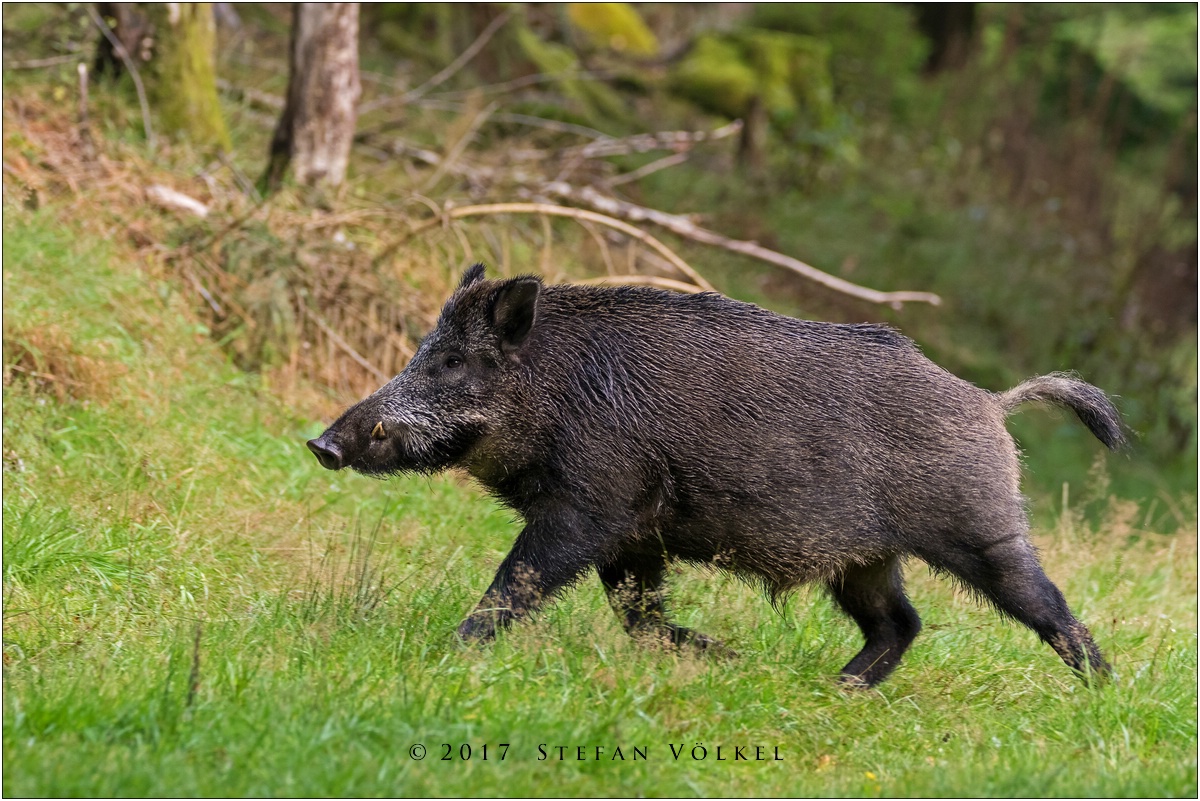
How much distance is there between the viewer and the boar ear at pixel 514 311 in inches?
191

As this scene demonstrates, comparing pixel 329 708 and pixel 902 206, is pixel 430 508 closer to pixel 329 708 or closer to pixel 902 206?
pixel 329 708

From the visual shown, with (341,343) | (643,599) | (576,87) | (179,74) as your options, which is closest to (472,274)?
(643,599)

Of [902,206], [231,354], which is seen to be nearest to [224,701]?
[231,354]

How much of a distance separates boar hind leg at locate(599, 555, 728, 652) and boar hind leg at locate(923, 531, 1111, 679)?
0.99 metres

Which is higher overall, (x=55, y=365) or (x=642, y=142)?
(x=642, y=142)

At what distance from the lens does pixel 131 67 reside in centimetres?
868

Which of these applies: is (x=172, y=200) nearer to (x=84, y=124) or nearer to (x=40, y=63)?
(x=84, y=124)

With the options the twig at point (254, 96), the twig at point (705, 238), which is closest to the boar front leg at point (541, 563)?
the twig at point (705, 238)

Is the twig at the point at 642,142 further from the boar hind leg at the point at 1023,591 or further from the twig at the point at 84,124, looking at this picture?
the boar hind leg at the point at 1023,591

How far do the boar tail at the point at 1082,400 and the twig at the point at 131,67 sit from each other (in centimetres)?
594

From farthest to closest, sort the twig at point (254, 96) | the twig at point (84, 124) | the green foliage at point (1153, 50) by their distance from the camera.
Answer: the green foliage at point (1153, 50) → the twig at point (254, 96) → the twig at point (84, 124)

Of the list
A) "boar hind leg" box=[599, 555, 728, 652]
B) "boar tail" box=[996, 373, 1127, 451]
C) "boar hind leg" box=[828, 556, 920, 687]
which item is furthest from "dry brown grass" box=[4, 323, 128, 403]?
"boar tail" box=[996, 373, 1127, 451]

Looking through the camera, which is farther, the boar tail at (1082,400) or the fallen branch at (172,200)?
the fallen branch at (172,200)

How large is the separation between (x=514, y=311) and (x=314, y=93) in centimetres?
457
